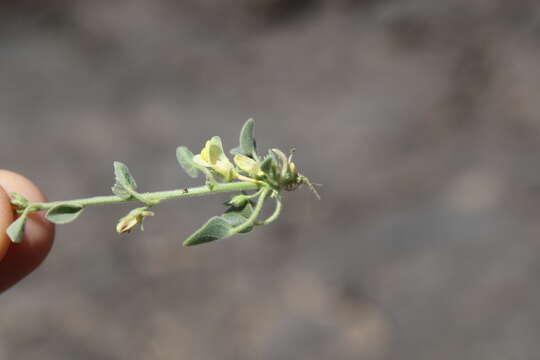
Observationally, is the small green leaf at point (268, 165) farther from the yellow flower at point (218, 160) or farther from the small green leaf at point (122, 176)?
the small green leaf at point (122, 176)

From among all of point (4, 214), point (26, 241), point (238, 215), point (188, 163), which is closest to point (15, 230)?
point (4, 214)

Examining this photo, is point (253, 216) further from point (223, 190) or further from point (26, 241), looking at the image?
point (26, 241)

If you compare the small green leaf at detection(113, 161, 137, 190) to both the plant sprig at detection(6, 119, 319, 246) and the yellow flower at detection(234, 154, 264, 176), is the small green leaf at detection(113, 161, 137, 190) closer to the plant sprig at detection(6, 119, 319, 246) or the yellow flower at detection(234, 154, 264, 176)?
the plant sprig at detection(6, 119, 319, 246)

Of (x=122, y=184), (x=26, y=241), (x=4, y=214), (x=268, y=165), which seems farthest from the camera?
(x=26, y=241)

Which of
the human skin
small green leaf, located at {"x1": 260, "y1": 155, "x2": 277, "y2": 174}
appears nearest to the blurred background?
the human skin

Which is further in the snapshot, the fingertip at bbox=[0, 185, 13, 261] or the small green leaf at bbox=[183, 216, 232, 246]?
the fingertip at bbox=[0, 185, 13, 261]

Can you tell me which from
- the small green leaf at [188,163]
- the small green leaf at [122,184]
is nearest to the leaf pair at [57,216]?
the small green leaf at [122,184]
